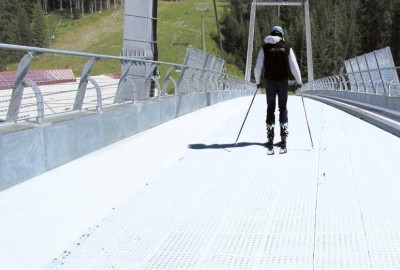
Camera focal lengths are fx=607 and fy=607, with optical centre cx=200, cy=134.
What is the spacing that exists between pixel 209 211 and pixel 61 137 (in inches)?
117

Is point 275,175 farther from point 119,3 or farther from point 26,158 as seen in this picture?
point 119,3

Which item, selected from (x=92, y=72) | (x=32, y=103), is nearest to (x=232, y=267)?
(x=32, y=103)

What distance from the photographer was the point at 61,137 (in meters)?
8.09

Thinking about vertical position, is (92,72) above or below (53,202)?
above

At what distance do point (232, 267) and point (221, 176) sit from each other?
315 centimetres

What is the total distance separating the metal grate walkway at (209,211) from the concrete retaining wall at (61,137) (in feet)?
0.63

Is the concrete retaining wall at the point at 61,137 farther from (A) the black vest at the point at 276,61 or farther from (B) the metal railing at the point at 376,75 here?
(B) the metal railing at the point at 376,75

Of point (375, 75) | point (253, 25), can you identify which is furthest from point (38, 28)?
point (375, 75)

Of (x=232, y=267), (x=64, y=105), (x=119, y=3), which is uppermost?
(x=119, y=3)

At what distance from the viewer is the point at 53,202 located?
6301mm

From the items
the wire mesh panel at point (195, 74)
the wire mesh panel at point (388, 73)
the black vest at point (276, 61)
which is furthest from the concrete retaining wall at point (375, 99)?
the wire mesh panel at point (195, 74)

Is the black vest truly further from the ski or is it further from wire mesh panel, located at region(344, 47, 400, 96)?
wire mesh panel, located at region(344, 47, 400, 96)

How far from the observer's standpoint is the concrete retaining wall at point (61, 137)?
22.2 ft

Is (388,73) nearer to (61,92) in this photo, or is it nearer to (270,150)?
(270,150)
